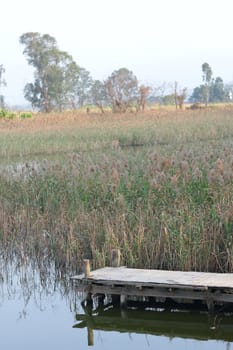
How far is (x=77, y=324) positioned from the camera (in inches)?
283

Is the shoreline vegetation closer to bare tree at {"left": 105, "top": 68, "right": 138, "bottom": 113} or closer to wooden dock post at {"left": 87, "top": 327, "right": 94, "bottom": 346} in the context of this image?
wooden dock post at {"left": 87, "top": 327, "right": 94, "bottom": 346}

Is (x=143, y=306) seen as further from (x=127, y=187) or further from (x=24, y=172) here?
(x=24, y=172)

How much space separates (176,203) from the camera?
843 cm

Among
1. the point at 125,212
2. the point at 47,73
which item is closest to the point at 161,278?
the point at 125,212

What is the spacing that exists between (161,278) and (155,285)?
0.12 m

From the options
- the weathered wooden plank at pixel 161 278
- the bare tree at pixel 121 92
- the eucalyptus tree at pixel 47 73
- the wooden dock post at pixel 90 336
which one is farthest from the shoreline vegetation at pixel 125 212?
the eucalyptus tree at pixel 47 73

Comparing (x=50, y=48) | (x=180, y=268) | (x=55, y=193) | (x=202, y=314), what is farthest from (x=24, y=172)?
(x=50, y=48)

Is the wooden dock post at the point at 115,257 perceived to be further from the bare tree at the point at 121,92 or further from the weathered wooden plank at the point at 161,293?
the bare tree at the point at 121,92

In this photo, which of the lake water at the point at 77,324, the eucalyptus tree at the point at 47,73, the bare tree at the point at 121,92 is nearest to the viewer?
the lake water at the point at 77,324

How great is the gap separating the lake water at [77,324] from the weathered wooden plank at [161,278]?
1.10ft

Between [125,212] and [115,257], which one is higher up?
[125,212]

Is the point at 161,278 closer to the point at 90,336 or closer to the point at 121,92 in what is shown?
the point at 90,336

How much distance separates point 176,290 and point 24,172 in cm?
449

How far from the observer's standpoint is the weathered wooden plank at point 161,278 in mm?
6684
